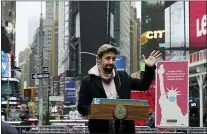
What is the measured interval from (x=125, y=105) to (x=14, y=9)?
1779 centimetres

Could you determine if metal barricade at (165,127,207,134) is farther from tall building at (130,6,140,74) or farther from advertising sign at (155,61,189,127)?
tall building at (130,6,140,74)

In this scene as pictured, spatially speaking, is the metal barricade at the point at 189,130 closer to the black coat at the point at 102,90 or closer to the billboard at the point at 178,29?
the black coat at the point at 102,90

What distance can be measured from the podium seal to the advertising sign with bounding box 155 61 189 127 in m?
4.45

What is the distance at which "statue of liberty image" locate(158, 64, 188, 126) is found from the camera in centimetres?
672

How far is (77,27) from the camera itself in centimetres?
2967

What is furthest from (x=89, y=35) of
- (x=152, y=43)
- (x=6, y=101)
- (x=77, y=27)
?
(x=6, y=101)

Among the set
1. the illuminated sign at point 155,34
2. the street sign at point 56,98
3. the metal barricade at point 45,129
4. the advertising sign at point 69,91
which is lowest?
the metal barricade at point 45,129

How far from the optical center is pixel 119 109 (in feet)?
7.45

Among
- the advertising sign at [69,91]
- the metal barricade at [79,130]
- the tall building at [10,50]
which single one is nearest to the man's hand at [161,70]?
the metal barricade at [79,130]

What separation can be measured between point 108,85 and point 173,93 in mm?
4339

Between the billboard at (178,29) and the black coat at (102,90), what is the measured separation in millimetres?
32418

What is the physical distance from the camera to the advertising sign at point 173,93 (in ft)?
22.1

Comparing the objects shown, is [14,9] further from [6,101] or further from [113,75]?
[113,75]

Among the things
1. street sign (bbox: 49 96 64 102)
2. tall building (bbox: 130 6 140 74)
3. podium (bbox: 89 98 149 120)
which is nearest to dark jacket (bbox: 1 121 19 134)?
podium (bbox: 89 98 149 120)
